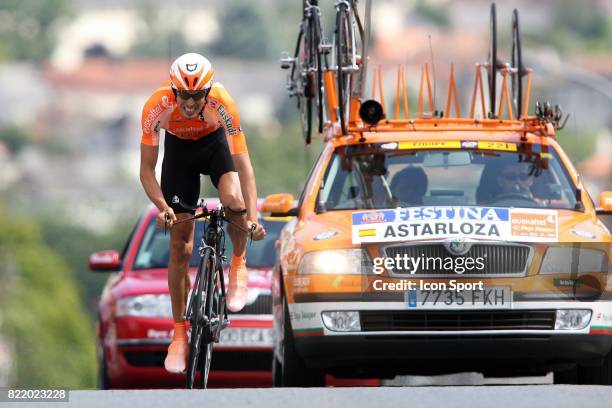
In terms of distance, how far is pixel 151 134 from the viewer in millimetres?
12484

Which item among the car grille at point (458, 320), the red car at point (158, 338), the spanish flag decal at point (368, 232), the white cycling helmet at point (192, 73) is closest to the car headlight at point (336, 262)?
the spanish flag decal at point (368, 232)

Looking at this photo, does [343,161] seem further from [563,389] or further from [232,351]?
[563,389]

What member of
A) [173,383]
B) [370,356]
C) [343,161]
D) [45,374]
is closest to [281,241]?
[343,161]

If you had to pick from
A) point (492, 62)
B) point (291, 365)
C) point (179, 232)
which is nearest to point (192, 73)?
point (179, 232)

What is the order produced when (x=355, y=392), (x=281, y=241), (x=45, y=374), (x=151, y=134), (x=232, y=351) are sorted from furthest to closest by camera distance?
(x=45, y=374) < (x=232, y=351) < (x=281, y=241) < (x=151, y=134) < (x=355, y=392)

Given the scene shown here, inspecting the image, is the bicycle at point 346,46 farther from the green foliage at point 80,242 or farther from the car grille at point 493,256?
the green foliage at point 80,242

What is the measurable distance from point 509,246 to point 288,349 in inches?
57.6

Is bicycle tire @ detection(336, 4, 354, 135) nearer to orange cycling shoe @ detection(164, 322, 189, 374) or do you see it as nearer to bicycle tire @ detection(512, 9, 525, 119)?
bicycle tire @ detection(512, 9, 525, 119)

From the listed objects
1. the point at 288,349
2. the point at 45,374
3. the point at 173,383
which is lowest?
the point at 45,374

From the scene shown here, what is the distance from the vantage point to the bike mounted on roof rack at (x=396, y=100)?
14227 mm

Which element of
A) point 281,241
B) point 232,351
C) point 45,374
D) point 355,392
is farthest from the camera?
point 45,374

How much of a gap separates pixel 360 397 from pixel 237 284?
2702 mm

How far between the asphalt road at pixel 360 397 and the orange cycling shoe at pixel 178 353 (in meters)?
1.70

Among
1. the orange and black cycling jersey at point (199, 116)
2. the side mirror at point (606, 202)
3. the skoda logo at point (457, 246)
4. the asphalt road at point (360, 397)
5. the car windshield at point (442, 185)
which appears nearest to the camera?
the asphalt road at point (360, 397)
